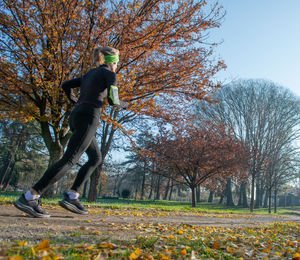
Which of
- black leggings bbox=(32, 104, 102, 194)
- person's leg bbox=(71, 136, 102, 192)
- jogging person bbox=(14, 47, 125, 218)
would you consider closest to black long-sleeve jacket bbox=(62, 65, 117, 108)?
jogging person bbox=(14, 47, 125, 218)

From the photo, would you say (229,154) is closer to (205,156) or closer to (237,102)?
(205,156)

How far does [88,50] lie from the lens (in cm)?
649

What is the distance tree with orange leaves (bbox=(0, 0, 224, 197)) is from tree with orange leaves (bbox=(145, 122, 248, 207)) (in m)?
8.01

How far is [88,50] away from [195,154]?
11.4 meters

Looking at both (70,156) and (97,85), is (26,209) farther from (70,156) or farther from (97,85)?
(97,85)

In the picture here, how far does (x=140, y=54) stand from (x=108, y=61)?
428cm

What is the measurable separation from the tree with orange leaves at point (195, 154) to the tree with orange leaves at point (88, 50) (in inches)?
315

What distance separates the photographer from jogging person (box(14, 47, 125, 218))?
2.86 meters

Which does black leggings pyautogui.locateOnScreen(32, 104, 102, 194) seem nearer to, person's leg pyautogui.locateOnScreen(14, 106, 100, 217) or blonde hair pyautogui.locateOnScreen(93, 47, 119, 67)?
person's leg pyautogui.locateOnScreen(14, 106, 100, 217)

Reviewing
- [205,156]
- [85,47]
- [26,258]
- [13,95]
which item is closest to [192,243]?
[26,258]

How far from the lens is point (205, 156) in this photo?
632 inches

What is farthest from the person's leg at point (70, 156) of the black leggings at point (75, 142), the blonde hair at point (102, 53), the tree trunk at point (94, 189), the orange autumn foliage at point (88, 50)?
the tree trunk at point (94, 189)

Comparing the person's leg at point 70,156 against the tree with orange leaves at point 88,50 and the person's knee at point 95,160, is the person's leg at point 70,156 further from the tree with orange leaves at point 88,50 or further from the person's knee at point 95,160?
the tree with orange leaves at point 88,50

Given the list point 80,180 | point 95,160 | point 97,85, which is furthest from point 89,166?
point 97,85
